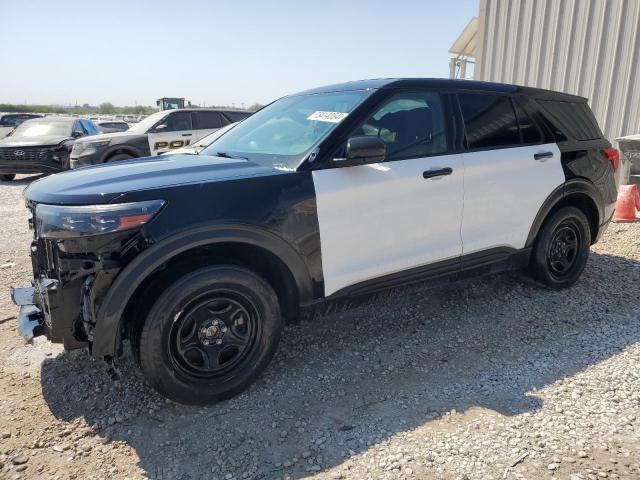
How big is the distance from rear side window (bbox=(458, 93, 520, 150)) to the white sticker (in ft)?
3.34

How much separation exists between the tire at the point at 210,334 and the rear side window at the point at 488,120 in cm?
193

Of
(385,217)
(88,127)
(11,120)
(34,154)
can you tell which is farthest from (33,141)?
(11,120)

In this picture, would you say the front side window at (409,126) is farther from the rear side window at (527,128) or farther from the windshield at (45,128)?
the windshield at (45,128)

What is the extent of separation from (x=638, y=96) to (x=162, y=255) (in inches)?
322

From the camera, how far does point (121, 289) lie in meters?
2.45

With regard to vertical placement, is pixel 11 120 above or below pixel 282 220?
above

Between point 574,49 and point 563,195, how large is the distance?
18.3ft

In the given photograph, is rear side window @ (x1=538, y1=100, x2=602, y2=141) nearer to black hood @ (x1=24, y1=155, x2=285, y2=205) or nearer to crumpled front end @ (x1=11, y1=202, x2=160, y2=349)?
Result: black hood @ (x1=24, y1=155, x2=285, y2=205)

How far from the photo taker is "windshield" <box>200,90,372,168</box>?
3.11 m

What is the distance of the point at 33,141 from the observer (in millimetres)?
12016

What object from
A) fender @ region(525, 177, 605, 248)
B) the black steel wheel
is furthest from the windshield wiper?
fender @ region(525, 177, 605, 248)

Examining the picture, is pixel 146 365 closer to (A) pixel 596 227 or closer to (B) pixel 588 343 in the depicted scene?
(B) pixel 588 343

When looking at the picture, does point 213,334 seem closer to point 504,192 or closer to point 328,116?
point 328,116

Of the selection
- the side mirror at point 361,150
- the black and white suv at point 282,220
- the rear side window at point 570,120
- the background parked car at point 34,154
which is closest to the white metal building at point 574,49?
the rear side window at point 570,120
